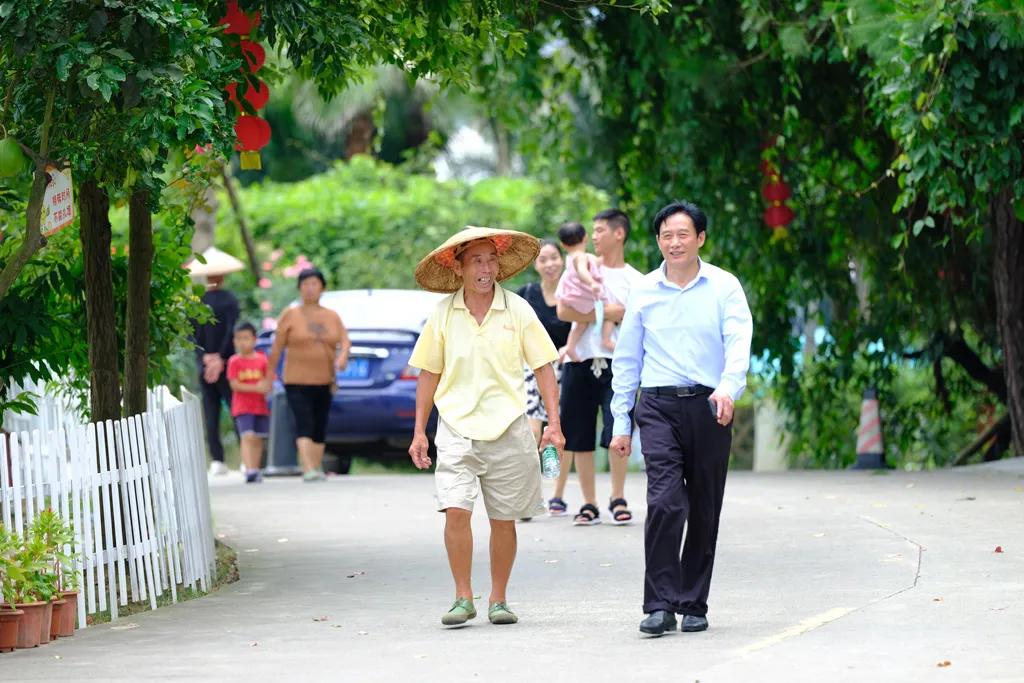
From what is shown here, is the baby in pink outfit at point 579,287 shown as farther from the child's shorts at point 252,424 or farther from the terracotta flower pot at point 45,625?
the child's shorts at point 252,424

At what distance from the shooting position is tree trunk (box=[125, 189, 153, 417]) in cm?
1030

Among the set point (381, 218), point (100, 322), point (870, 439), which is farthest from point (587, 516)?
point (381, 218)

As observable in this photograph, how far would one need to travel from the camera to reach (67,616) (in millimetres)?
8508

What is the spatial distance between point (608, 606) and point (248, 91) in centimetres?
378

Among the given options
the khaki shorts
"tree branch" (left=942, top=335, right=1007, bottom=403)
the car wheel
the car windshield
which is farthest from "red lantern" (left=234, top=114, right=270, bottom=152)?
"tree branch" (left=942, top=335, right=1007, bottom=403)

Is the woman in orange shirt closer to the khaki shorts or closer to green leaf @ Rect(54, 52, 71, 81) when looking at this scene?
the khaki shorts

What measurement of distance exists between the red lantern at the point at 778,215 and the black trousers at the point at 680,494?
9009 millimetres

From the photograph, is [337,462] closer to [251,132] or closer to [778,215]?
[778,215]

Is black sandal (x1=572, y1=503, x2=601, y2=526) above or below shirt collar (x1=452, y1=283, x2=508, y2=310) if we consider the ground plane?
below

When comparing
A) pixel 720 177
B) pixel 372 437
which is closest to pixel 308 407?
pixel 372 437

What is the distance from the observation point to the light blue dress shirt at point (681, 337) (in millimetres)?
8148

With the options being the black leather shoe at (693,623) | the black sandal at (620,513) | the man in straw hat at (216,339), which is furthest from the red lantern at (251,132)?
the man in straw hat at (216,339)

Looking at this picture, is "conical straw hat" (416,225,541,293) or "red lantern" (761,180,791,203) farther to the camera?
"red lantern" (761,180,791,203)

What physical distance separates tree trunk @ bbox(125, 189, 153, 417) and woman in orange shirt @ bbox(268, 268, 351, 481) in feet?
19.9
